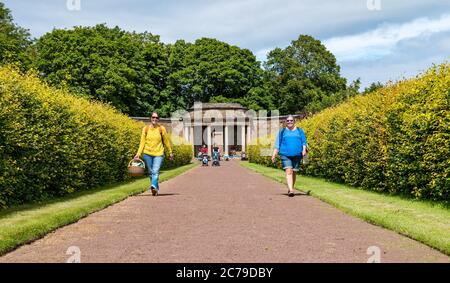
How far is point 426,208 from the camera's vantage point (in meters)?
9.95

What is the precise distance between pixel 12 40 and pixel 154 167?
45235mm

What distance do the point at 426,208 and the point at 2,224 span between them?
7.63m

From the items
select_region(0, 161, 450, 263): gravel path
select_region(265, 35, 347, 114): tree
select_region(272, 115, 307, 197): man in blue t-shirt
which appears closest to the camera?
select_region(0, 161, 450, 263): gravel path

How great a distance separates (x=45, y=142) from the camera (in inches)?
474

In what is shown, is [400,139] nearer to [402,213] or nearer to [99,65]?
[402,213]

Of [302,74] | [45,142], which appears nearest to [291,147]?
[45,142]

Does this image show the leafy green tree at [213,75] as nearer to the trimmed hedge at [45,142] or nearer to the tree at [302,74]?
the tree at [302,74]

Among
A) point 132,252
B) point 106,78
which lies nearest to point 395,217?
point 132,252

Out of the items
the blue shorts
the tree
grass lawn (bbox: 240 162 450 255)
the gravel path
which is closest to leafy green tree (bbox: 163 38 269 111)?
the tree

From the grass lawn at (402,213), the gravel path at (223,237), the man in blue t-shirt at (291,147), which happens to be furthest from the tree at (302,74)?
the gravel path at (223,237)

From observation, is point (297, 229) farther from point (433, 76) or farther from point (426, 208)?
point (433, 76)

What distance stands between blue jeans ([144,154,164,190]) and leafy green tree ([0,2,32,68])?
38182 millimetres

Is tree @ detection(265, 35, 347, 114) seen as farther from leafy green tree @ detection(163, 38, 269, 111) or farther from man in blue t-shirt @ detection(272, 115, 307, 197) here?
man in blue t-shirt @ detection(272, 115, 307, 197)

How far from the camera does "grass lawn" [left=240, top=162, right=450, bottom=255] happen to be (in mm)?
6905
